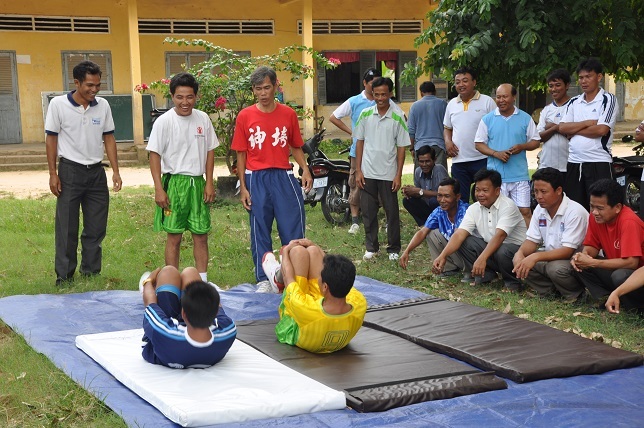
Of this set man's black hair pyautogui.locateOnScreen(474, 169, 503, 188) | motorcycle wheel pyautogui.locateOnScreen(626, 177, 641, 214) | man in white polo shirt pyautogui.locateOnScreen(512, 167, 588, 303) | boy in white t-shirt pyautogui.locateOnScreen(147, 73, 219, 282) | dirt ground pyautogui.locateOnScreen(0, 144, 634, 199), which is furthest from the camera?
dirt ground pyautogui.locateOnScreen(0, 144, 634, 199)

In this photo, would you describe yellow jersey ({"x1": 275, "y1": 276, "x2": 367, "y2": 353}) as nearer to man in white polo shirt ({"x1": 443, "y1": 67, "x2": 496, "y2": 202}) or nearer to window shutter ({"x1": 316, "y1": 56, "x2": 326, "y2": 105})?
man in white polo shirt ({"x1": 443, "y1": 67, "x2": 496, "y2": 202})

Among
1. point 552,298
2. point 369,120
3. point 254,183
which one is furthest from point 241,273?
point 552,298

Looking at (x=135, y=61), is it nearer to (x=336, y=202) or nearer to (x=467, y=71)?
(x=336, y=202)

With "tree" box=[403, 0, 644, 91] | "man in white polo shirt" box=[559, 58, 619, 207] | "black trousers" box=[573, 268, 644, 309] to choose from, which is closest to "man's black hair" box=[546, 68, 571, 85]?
"man in white polo shirt" box=[559, 58, 619, 207]

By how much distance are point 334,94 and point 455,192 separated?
1381cm

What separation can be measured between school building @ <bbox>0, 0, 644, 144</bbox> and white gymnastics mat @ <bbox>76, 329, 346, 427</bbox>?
13.6 m

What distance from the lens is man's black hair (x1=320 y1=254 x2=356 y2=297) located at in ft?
16.8

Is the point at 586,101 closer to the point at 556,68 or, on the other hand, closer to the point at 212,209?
the point at 556,68

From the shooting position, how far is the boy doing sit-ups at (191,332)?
4.75 meters

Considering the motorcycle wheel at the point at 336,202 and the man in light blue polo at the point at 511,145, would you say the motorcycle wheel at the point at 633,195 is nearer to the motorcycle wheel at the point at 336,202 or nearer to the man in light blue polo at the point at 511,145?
the man in light blue polo at the point at 511,145

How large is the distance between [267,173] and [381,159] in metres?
1.60

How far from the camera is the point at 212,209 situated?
12281mm

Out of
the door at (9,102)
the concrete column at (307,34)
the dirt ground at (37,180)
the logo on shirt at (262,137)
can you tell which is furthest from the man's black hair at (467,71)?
the door at (9,102)

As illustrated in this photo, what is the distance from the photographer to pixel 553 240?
22.9ft
